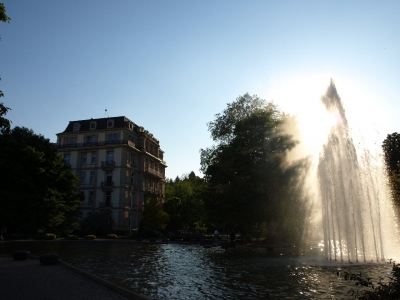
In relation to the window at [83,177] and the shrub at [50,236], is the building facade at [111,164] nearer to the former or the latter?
the window at [83,177]

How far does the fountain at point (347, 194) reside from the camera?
855 inches

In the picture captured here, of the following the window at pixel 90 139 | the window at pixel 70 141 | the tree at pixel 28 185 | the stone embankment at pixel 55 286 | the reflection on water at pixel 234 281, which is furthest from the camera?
the window at pixel 70 141

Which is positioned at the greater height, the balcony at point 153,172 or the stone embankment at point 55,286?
the balcony at point 153,172

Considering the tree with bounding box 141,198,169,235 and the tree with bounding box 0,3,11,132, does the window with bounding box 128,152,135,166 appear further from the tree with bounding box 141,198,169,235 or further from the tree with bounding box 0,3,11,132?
the tree with bounding box 0,3,11,132

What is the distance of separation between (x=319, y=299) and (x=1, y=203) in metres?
41.7

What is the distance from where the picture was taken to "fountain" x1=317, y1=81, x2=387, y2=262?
71.3 feet

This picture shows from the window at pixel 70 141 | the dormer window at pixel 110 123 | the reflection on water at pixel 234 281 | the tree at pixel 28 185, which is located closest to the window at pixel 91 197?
the window at pixel 70 141

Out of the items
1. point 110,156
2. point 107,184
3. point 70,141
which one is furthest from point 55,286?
point 70,141

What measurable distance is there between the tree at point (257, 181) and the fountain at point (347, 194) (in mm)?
8759

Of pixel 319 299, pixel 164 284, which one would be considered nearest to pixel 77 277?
pixel 164 284

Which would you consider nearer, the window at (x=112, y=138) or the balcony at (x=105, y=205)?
the balcony at (x=105, y=205)

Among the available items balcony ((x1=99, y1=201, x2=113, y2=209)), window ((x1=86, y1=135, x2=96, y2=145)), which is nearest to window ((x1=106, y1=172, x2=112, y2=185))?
balcony ((x1=99, y1=201, x2=113, y2=209))

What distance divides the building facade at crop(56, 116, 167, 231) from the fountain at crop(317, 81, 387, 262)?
4499cm

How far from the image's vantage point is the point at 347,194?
22.6 meters
